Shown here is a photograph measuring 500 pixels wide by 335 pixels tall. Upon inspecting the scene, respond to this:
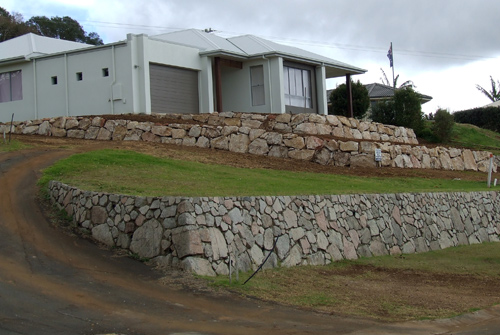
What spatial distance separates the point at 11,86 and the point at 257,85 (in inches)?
493

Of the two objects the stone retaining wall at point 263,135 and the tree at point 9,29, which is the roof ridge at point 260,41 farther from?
the tree at point 9,29

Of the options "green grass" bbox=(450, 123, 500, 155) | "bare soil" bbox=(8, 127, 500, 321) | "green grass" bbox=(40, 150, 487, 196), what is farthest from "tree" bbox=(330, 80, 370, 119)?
"bare soil" bbox=(8, 127, 500, 321)

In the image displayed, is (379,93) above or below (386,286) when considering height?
above

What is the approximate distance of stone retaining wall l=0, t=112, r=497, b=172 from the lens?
26344 mm

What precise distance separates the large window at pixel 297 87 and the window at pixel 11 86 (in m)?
13.4

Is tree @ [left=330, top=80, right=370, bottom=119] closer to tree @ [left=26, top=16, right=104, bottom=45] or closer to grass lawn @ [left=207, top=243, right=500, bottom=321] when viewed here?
grass lawn @ [left=207, top=243, right=500, bottom=321]

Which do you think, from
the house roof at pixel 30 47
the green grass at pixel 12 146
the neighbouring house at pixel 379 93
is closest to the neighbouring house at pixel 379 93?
the neighbouring house at pixel 379 93

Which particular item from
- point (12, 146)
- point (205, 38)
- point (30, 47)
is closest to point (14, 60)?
point (30, 47)

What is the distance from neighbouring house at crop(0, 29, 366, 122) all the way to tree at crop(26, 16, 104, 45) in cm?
3578

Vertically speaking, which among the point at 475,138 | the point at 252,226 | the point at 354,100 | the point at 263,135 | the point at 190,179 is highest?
the point at 354,100

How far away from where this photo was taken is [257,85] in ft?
107

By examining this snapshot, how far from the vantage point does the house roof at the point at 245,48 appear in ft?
104

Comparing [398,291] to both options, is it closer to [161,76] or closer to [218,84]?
[161,76]

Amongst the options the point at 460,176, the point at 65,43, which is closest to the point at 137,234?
the point at 460,176
